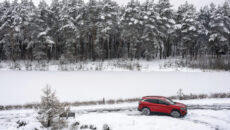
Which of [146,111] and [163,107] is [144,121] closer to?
[146,111]

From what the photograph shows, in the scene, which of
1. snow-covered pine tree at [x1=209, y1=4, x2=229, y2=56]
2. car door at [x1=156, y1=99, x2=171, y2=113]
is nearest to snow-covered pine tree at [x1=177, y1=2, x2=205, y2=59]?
snow-covered pine tree at [x1=209, y1=4, x2=229, y2=56]

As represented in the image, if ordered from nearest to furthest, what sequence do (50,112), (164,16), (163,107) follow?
(50,112)
(163,107)
(164,16)

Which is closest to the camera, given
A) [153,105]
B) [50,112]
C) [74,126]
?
[50,112]

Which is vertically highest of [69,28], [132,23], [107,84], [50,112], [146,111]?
[132,23]

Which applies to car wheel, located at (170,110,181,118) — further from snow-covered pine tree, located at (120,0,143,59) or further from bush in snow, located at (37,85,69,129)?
snow-covered pine tree, located at (120,0,143,59)

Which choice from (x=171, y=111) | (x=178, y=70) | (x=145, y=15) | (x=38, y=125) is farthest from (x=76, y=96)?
(x=145, y=15)

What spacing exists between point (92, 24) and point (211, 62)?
2841 centimetres

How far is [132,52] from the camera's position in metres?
37.6

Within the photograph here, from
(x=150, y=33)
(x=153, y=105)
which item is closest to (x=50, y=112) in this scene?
(x=153, y=105)

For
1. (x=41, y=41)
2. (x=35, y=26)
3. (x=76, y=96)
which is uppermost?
(x=35, y=26)

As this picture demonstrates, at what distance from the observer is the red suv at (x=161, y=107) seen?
12.9m

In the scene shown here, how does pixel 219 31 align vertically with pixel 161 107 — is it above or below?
above

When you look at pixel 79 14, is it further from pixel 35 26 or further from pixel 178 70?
pixel 178 70

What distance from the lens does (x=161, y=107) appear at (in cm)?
1323
